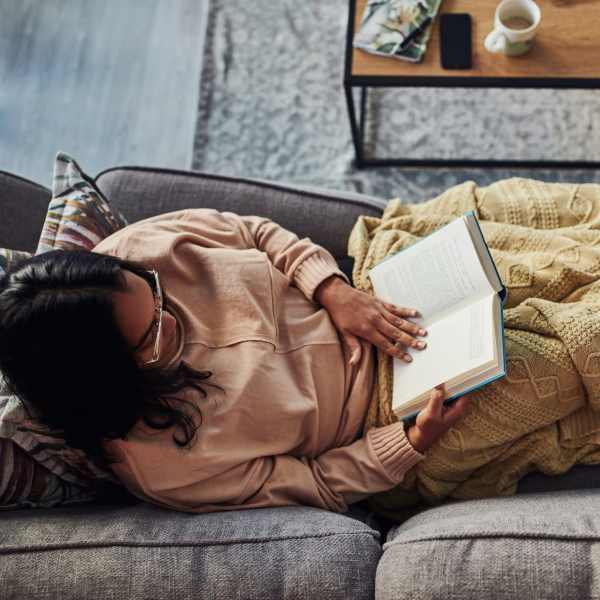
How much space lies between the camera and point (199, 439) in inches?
42.0

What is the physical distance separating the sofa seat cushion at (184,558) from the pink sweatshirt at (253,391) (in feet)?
0.25

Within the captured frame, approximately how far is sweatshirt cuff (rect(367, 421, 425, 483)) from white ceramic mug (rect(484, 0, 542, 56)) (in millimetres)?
924

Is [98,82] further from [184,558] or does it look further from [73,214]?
[184,558]

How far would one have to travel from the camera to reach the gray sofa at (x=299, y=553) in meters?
0.88

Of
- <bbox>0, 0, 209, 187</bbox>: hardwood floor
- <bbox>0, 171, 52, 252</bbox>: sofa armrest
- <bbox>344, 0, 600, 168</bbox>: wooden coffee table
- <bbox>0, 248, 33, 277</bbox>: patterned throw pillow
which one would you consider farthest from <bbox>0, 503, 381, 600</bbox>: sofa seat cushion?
<bbox>0, 0, 209, 187</bbox>: hardwood floor

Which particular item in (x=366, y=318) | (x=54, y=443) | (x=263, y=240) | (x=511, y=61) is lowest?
(x=54, y=443)

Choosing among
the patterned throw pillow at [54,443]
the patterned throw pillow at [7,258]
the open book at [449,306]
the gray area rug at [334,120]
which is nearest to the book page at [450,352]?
the open book at [449,306]

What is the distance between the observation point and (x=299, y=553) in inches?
37.3

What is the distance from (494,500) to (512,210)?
0.54 m

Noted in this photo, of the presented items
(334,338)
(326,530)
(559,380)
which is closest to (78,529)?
(326,530)

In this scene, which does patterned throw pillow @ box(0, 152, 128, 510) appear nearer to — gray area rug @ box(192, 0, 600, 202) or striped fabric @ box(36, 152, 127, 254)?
striped fabric @ box(36, 152, 127, 254)

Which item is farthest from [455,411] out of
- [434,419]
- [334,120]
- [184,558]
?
[334,120]

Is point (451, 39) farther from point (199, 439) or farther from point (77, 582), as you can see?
point (77, 582)

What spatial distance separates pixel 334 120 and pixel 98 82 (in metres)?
0.80
